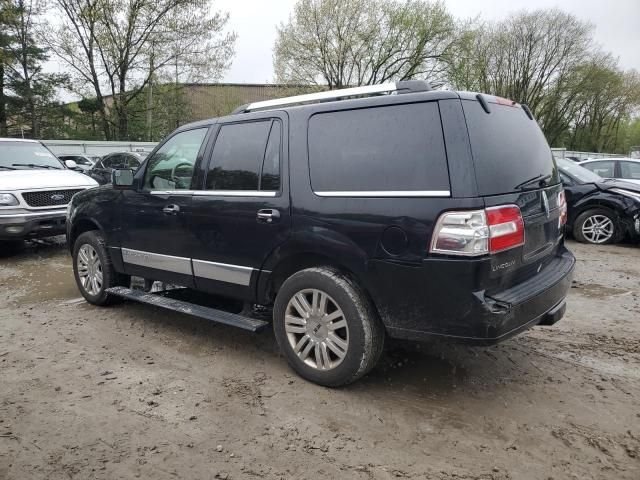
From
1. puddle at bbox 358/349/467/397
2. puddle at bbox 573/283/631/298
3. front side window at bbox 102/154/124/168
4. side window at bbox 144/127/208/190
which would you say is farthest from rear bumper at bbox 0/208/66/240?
front side window at bbox 102/154/124/168

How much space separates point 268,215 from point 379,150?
0.94 m

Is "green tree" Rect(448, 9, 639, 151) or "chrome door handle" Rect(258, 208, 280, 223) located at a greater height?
"green tree" Rect(448, 9, 639, 151)

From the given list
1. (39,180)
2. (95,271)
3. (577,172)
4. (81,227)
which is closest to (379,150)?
(95,271)

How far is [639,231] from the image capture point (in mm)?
8250

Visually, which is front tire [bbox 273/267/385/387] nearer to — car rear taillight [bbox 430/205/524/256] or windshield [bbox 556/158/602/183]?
car rear taillight [bbox 430/205/524/256]

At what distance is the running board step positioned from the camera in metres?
3.62

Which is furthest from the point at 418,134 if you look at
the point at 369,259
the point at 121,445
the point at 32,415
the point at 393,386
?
the point at 32,415

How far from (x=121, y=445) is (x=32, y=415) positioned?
0.76m

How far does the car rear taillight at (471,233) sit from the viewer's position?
266cm

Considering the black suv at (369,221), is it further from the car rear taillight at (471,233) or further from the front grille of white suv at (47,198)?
the front grille of white suv at (47,198)

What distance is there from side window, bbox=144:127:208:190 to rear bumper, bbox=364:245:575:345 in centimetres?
213

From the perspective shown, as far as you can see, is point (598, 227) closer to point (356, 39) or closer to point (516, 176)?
point (516, 176)

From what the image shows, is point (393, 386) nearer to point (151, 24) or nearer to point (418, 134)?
point (418, 134)

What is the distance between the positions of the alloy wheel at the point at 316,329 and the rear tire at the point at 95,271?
245cm
